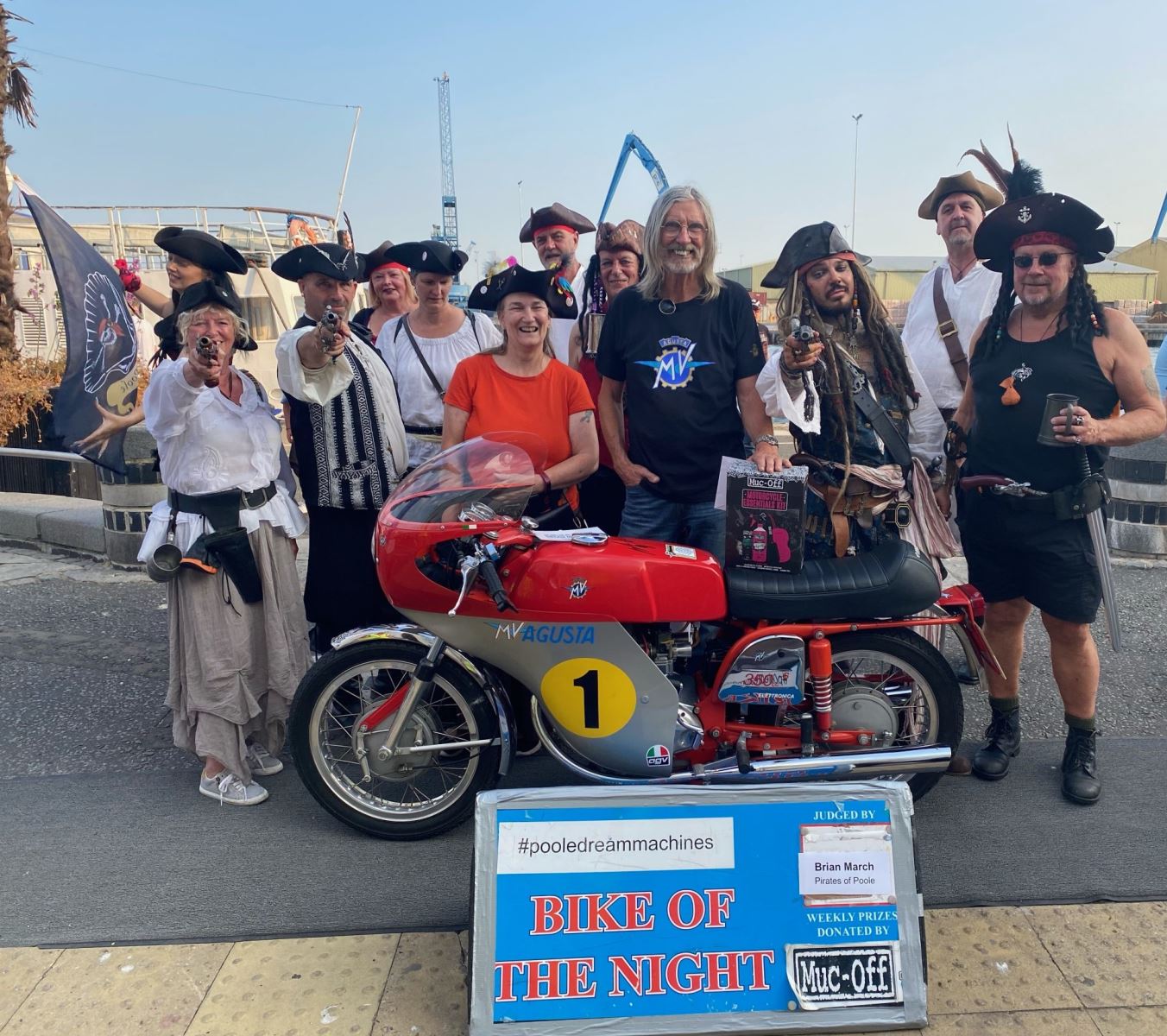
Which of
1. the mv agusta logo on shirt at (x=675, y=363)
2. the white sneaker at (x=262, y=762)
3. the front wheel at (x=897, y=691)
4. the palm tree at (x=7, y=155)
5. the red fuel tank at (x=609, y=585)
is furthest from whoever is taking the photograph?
the palm tree at (x=7, y=155)

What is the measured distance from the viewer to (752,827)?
7.43ft

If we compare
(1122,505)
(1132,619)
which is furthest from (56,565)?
(1122,505)

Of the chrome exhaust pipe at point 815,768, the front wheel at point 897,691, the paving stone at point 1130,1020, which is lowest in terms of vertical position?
the paving stone at point 1130,1020

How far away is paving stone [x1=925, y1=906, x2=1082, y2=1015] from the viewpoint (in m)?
2.29

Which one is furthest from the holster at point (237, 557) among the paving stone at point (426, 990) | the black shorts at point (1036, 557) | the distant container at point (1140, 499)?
the distant container at point (1140, 499)

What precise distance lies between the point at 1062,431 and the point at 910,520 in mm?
653

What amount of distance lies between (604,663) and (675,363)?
1.24 m

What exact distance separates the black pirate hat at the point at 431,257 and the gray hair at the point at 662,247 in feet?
3.29

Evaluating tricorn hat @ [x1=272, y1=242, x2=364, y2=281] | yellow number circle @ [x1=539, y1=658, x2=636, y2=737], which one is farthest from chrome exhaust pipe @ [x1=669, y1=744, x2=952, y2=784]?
tricorn hat @ [x1=272, y1=242, x2=364, y2=281]

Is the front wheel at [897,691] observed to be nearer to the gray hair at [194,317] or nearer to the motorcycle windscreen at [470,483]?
the motorcycle windscreen at [470,483]

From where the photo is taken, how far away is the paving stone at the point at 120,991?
228 centimetres

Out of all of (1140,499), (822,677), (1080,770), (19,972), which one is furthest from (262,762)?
(1140,499)

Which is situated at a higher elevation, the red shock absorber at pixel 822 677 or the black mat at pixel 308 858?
the red shock absorber at pixel 822 677

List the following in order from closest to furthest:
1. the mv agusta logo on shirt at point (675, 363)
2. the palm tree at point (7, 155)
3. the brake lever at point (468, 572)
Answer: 1. the brake lever at point (468, 572)
2. the mv agusta logo on shirt at point (675, 363)
3. the palm tree at point (7, 155)
